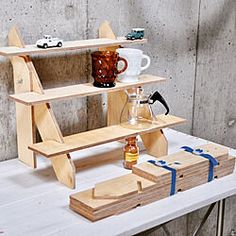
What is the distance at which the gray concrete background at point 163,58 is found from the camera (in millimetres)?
1655

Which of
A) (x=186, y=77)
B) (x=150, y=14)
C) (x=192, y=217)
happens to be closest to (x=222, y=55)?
(x=186, y=77)

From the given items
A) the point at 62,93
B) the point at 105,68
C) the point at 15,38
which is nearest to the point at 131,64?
the point at 105,68

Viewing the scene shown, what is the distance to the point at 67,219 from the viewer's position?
1.28 m

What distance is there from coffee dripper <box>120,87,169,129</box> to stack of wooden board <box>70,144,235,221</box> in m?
0.17

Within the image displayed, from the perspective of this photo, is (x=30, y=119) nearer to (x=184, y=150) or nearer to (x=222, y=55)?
(x=184, y=150)

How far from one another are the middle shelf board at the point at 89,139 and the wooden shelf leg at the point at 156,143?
0.06 metres

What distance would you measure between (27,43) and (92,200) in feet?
1.99

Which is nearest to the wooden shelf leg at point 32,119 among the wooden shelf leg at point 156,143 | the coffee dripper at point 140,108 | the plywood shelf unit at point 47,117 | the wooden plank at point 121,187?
the plywood shelf unit at point 47,117

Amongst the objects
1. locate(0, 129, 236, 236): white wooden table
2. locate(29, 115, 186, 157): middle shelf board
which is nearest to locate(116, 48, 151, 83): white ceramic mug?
locate(29, 115, 186, 157): middle shelf board

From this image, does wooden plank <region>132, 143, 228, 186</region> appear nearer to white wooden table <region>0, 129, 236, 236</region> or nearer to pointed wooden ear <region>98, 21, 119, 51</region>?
white wooden table <region>0, 129, 236, 236</region>

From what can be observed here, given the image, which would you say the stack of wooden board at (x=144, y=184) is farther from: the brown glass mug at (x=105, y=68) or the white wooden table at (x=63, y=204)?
the brown glass mug at (x=105, y=68)

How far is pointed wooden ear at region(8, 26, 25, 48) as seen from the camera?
4.97 ft

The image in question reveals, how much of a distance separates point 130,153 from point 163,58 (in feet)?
1.91

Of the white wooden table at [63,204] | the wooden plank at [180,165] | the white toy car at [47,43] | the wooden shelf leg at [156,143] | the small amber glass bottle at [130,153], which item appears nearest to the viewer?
the white wooden table at [63,204]
